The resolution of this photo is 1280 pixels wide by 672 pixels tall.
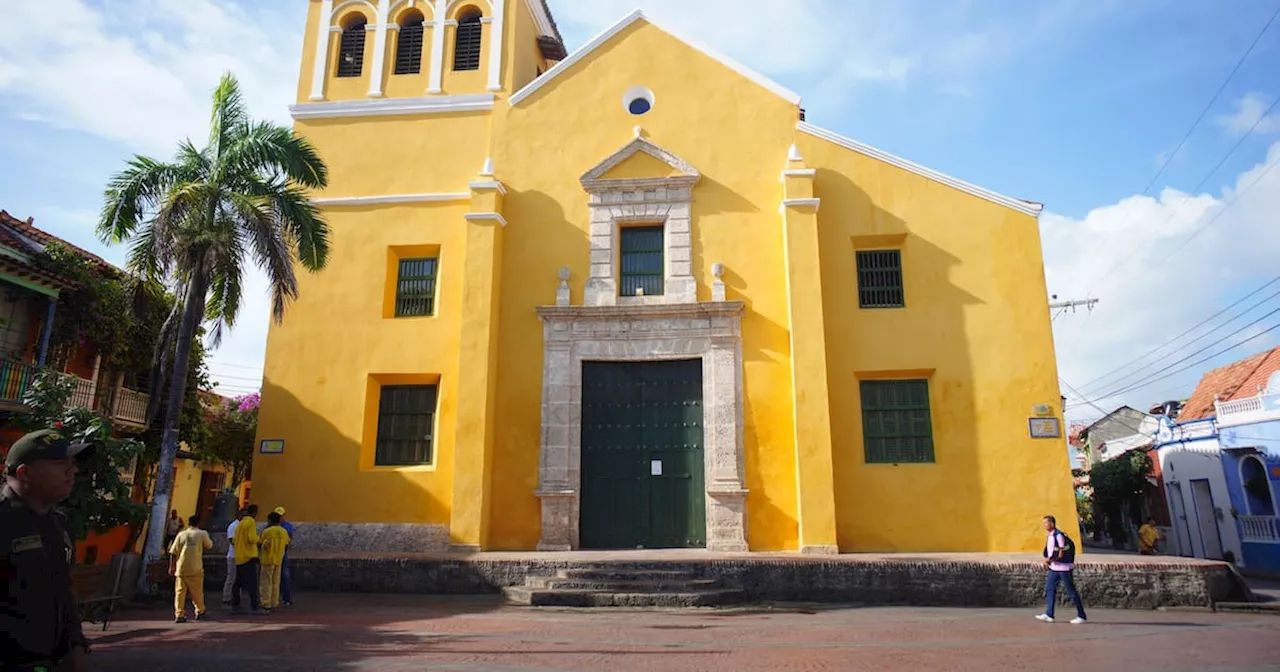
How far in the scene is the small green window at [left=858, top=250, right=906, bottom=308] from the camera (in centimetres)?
1383

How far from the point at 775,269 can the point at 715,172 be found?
7.06 feet

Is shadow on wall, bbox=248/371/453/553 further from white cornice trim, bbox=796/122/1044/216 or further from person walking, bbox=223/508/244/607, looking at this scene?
white cornice trim, bbox=796/122/1044/216

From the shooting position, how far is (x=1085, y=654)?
24.0 ft

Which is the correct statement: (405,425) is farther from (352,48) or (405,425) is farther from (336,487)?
(352,48)

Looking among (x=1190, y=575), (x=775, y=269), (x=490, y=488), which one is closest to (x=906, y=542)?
(x=1190, y=575)

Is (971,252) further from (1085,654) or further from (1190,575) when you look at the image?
(1085,654)

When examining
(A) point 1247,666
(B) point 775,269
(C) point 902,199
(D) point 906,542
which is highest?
(C) point 902,199

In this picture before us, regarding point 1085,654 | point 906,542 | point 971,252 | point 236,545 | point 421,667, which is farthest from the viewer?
point 971,252

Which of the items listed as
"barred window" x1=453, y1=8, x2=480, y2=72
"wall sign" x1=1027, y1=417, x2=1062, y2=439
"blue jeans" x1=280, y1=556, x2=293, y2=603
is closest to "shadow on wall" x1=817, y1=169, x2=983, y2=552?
"wall sign" x1=1027, y1=417, x2=1062, y2=439

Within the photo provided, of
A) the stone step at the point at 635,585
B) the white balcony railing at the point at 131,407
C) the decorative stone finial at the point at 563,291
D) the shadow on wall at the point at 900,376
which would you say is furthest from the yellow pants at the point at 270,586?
the shadow on wall at the point at 900,376

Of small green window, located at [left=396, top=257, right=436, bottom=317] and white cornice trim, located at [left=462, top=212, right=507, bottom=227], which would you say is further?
small green window, located at [left=396, top=257, right=436, bottom=317]

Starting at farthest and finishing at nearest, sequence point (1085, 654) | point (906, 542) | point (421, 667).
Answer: point (906, 542)
point (1085, 654)
point (421, 667)

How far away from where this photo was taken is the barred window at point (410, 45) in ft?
53.2

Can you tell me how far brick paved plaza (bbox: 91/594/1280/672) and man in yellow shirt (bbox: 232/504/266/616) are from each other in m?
0.38
